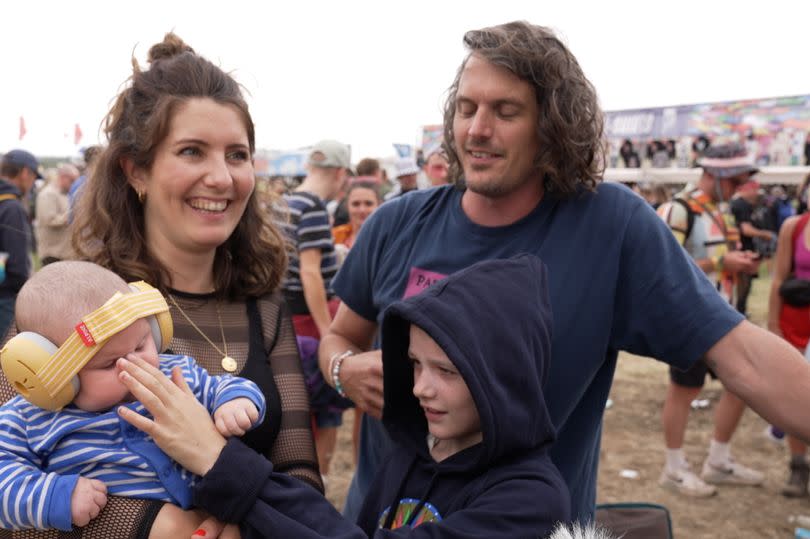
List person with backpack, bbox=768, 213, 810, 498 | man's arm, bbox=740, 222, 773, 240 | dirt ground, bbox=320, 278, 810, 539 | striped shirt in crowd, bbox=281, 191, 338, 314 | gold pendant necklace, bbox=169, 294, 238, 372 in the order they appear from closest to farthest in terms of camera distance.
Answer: gold pendant necklace, bbox=169, 294, 238, 372, dirt ground, bbox=320, 278, 810, 539, striped shirt in crowd, bbox=281, 191, 338, 314, person with backpack, bbox=768, 213, 810, 498, man's arm, bbox=740, 222, 773, 240

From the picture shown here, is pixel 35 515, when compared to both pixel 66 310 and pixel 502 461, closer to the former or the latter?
pixel 66 310

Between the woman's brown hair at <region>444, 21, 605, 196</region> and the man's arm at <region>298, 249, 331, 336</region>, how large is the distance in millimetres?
2791

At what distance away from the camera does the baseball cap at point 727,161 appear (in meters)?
5.41

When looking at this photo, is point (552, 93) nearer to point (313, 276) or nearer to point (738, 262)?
point (313, 276)

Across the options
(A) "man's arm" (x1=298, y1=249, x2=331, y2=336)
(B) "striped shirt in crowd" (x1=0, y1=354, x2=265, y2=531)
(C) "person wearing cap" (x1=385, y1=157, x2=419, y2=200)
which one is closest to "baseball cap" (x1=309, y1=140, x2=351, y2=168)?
(A) "man's arm" (x1=298, y1=249, x2=331, y2=336)

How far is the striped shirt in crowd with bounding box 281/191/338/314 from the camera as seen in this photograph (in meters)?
4.74

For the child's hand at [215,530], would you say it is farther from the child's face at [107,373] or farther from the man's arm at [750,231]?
the man's arm at [750,231]

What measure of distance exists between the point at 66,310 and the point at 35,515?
0.42 meters

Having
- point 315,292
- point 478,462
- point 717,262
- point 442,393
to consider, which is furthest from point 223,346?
point 717,262

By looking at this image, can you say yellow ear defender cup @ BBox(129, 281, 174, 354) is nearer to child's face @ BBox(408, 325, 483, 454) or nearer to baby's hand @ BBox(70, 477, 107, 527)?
baby's hand @ BBox(70, 477, 107, 527)

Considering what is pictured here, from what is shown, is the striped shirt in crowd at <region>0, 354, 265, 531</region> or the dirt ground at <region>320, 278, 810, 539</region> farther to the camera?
the dirt ground at <region>320, 278, 810, 539</region>

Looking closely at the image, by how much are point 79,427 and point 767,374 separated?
1649mm

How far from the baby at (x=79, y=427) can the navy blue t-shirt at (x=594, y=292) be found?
0.85m

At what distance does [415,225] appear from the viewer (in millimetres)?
2246
